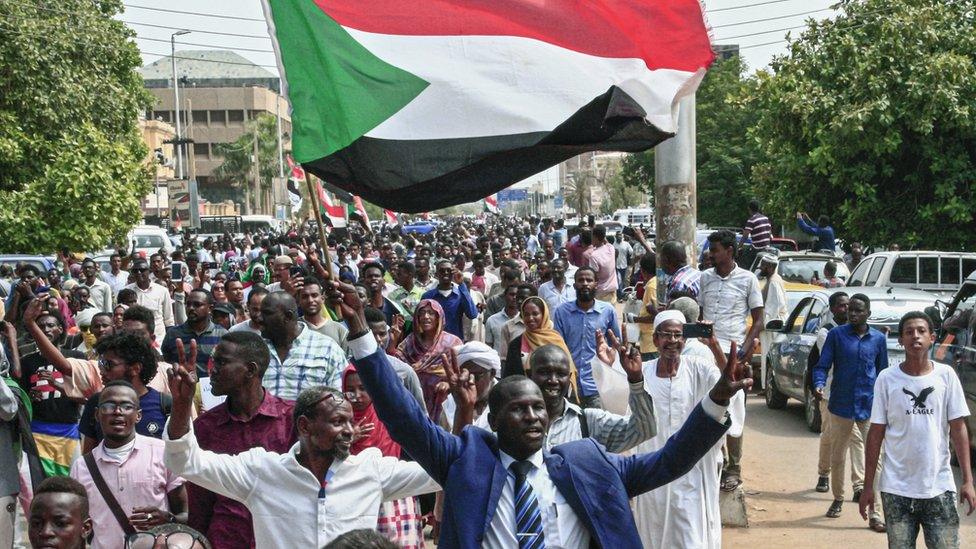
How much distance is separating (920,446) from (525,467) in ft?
11.8

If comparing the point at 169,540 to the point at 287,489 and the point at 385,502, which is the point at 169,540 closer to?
the point at 287,489

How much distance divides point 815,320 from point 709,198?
28.6 meters

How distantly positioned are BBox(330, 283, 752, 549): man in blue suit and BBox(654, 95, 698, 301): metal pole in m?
5.80

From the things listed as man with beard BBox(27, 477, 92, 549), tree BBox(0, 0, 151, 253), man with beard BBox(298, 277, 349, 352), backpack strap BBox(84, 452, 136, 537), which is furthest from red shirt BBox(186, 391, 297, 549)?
tree BBox(0, 0, 151, 253)

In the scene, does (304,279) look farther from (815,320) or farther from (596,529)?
(815,320)

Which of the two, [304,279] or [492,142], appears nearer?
[492,142]

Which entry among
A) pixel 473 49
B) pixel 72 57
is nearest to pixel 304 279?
pixel 473 49

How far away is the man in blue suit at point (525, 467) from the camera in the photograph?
4.13 m

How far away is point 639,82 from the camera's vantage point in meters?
6.40

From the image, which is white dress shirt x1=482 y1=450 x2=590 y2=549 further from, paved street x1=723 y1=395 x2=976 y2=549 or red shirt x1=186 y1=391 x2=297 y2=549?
paved street x1=723 y1=395 x2=976 y2=549

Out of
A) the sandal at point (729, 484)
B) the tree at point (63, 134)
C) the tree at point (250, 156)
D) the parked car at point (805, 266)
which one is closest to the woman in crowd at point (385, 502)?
the sandal at point (729, 484)

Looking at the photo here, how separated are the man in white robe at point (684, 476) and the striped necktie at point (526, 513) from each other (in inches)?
94.2

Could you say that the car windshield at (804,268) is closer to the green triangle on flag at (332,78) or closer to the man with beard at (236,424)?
the green triangle on flag at (332,78)

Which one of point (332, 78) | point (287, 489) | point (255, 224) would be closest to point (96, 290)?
point (332, 78)
